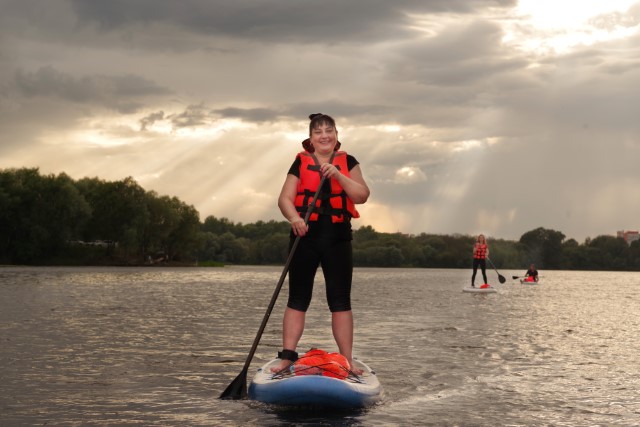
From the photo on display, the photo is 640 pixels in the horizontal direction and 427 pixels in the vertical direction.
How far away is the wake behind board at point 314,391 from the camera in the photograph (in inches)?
267

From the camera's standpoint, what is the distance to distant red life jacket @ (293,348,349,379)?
6.98 meters

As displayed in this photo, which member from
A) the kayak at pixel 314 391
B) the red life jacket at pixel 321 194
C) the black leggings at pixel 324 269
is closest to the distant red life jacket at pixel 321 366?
the kayak at pixel 314 391

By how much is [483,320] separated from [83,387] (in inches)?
443

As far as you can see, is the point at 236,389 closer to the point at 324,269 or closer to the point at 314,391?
the point at 314,391

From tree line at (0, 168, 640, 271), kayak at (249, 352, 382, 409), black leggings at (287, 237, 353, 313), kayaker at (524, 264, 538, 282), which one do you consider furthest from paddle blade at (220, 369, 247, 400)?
tree line at (0, 168, 640, 271)

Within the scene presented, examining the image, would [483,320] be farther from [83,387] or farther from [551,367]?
[83,387]

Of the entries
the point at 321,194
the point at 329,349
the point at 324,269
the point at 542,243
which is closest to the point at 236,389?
the point at 324,269

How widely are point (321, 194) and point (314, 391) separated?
5.75ft

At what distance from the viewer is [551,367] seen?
32.7ft

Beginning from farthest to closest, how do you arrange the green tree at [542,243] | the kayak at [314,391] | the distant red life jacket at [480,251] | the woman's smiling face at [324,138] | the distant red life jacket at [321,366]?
the green tree at [542,243], the distant red life jacket at [480,251], the woman's smiling face at [324,138], the distant red life jacket at [321,366], the kayak at [314,391]

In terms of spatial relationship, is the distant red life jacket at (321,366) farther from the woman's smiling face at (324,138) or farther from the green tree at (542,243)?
the green tree at (542,243)

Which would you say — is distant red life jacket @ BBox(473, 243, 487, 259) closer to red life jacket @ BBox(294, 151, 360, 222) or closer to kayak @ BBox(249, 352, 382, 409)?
red life jacket @ BBox(294, 151, 360, 222)

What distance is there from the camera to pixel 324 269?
7531mm

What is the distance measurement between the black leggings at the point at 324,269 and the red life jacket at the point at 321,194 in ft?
0.80
